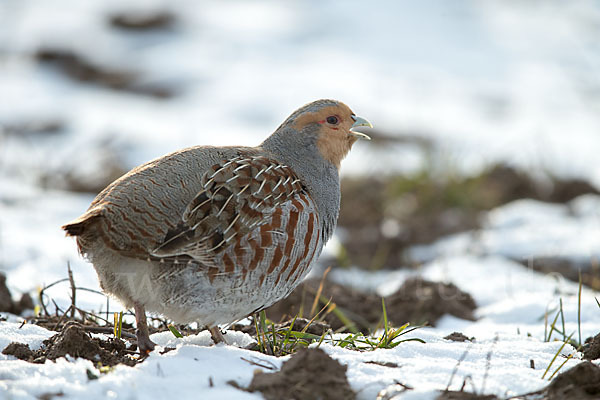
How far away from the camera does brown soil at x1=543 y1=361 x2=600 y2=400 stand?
215cm

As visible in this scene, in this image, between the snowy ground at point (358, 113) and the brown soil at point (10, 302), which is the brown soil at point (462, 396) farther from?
the brown soil at point (10, 302)

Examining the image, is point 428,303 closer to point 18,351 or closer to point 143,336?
point 143,336

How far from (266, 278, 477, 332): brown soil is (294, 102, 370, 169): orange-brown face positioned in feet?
2.88

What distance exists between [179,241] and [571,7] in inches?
632

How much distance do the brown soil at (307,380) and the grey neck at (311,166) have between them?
3.23 feet

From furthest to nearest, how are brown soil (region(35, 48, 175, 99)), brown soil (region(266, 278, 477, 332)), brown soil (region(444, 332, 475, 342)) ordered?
brown soil (region(35, 48, 175, 99))
brown soil (region(266, 278, 477, 332))
brown soil (region(444, 332, 475, 342))

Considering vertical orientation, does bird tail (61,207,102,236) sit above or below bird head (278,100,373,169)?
below

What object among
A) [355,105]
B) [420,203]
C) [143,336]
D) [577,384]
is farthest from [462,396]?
[355,105]

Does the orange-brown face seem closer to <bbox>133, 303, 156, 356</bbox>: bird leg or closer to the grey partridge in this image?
the grey partridge

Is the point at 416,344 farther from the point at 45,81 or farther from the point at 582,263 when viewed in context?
the point at 45,81

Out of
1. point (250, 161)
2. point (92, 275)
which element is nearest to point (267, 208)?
point (250, 161)

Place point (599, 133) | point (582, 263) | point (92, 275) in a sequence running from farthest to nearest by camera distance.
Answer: point (599, 133)
point (582, 263)
point (92, 275)

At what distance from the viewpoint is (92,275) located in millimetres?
4457

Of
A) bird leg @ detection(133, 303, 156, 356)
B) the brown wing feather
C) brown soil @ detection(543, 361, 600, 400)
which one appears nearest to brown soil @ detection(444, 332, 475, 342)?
brown soil @ detection(543, 361, 600, 400)
